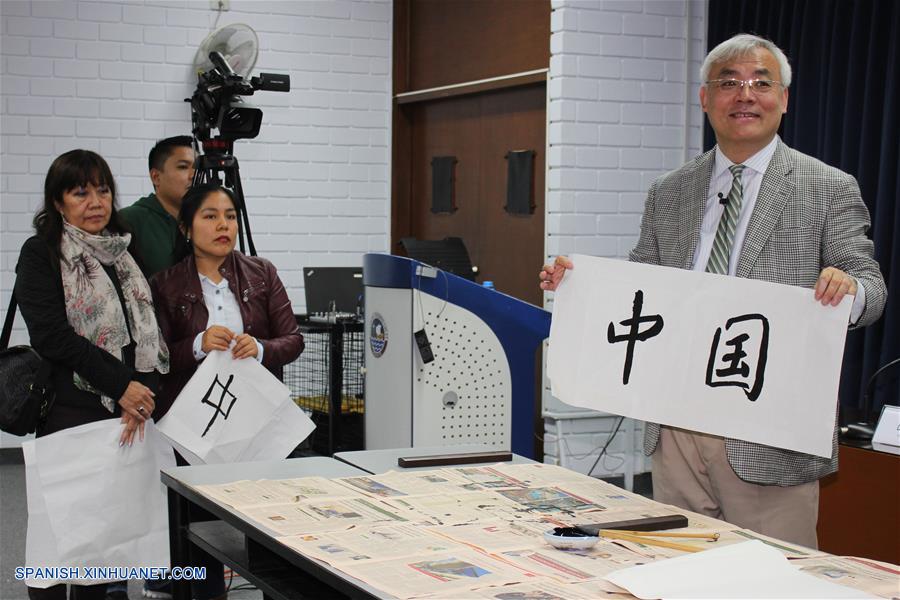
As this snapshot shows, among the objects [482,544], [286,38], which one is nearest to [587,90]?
[286,38]

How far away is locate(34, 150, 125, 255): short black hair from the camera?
9.32 feet

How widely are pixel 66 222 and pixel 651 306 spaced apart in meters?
1.64

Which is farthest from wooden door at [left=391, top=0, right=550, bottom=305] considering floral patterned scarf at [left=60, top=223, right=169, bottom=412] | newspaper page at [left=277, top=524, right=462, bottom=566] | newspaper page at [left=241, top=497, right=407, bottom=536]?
newspaper page at [left=277, top=524, right=462, bottom=566]

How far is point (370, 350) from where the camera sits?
3816 millimetres

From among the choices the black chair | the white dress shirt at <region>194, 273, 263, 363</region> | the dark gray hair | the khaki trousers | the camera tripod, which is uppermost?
the dark gray hair

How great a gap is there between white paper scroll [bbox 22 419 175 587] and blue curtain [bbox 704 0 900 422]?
2.27m

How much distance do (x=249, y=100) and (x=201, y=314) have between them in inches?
118

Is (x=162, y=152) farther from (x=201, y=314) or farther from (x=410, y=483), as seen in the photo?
(x=410, y=483)

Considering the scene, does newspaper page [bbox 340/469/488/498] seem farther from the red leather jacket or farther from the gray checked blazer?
the red leather jacket

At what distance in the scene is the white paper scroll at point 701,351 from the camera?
2027mm

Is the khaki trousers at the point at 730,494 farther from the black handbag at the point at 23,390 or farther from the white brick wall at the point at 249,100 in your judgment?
the white brick wall at the point at 249,100

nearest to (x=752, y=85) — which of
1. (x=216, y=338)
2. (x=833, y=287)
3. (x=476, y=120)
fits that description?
(x=833, y=287)

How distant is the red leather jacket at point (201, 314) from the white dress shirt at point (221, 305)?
0.05 ft

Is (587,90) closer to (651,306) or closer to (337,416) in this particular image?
(337,416)
